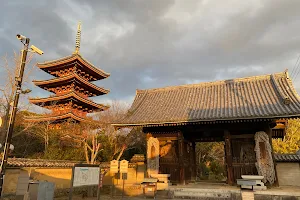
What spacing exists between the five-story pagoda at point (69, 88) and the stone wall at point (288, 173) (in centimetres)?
1943

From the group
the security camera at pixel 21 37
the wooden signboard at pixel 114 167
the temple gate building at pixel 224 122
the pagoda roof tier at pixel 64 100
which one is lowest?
Answer: the wooden signboard at pixel 114 167

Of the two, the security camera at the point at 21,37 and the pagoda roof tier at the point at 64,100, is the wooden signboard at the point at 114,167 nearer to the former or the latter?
the security camera at the point at 21,37

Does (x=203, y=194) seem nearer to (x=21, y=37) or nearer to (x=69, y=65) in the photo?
(x=21, y=37)

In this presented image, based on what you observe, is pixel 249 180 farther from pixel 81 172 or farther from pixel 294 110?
pixel 81 172

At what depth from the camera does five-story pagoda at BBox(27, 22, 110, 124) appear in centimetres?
2461

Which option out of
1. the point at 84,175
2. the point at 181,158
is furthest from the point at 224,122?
the point at 84,175

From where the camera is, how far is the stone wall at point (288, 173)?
1573 cm

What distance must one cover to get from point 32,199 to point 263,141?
1237 cm

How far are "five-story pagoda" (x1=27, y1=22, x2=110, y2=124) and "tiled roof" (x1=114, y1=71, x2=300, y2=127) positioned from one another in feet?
35.3

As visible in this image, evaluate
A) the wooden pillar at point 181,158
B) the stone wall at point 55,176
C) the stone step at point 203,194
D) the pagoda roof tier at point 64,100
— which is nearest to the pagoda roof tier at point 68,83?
the pagoda roof tier at point 64,100

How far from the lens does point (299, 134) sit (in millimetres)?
29078

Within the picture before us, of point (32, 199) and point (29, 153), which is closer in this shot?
point (32, 199)

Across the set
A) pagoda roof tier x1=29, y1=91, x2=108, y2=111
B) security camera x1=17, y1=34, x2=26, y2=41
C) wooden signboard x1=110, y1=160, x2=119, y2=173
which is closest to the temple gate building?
wooden signboard x1=110, y1=160, x2=119, y2=173

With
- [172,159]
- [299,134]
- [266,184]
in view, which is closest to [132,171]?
[172,159]
